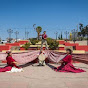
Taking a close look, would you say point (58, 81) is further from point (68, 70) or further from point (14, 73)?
point (14, 73)

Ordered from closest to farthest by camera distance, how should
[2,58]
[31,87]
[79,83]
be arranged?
[31,87] < [79,83] < [2,58]

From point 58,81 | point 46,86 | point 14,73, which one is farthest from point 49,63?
point 46,86

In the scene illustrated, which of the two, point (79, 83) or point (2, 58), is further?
point (2, 58)

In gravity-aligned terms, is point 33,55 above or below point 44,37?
below

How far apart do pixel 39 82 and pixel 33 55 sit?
4343mm

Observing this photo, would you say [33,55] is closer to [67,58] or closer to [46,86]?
[67,58]

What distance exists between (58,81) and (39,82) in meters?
0.73

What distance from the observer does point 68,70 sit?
7.59 m

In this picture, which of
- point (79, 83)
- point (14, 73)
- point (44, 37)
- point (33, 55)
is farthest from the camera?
point (44, 37)

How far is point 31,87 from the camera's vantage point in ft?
17.3

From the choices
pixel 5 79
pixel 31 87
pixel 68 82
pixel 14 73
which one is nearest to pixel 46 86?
pixel 31 87

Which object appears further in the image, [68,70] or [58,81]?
Result: [68,70]

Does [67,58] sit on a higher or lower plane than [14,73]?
higher

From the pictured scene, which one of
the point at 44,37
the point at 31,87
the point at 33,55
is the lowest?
the point at 31,87
